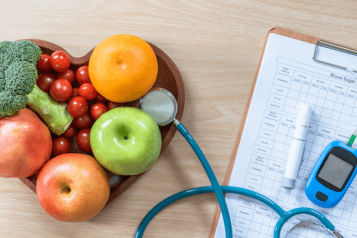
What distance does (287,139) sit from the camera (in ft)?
2.15

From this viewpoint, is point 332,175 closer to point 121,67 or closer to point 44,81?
point 121,67

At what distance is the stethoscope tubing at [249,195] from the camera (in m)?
0.62

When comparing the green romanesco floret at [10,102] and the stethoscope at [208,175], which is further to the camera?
the stethoscope at [208,175]

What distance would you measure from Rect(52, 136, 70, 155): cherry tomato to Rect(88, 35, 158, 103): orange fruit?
0.15 meters

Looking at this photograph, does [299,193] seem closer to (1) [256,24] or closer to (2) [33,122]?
(1) [256,24]

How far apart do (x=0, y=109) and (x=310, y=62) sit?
69cm

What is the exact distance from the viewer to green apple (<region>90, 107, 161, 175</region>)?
20.8 inches

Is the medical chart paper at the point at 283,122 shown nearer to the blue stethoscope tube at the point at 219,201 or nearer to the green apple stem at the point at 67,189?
the blue stethoscope tube at the point at 219,201

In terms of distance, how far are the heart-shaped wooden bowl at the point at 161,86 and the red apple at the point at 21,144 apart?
0.26 feet

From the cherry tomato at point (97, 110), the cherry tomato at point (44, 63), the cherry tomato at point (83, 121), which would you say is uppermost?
the cherry tomato at point (44, 63)

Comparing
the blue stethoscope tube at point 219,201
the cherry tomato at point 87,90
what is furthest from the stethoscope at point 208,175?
the cherry tomato at point 87,90

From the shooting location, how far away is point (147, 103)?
0.62 metres

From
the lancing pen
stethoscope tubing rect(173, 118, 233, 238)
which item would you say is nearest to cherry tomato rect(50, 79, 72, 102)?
stethoscope tubing rect(173, 118, 233, 238)

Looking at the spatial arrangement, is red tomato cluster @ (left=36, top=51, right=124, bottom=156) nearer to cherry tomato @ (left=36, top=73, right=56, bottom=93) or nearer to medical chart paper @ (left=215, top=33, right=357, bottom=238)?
cherry tomato @ (left=36, top=73, right=56, bottom=93)
